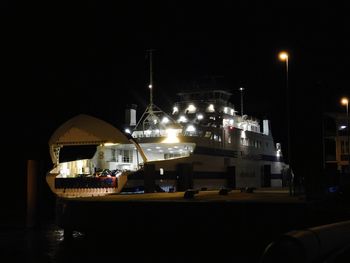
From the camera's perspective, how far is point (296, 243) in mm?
9961

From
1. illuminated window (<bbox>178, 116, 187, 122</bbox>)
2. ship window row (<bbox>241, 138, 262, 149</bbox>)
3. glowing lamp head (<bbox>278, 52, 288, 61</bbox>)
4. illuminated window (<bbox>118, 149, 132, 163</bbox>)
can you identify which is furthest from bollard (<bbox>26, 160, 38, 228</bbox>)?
ship window row (<bbox>241, 138, 262, 149</bbox>)

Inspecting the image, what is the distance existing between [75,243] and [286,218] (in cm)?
910

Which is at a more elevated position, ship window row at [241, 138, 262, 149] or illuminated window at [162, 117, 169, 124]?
illuminated window at [162, 117, 169, 124]

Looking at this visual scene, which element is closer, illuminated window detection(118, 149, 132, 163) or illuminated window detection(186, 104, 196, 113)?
illuminated window detection(118, 149, 132, 163)

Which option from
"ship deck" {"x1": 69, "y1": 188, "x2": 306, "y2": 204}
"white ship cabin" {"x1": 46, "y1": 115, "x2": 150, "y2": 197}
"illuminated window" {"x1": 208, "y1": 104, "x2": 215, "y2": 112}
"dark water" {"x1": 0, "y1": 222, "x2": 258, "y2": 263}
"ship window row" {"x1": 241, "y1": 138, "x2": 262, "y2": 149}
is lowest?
"dark water" {"x1": 0, "y1": 222, "x2": 258, "y2": 263}

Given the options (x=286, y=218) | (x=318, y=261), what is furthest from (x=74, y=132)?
(x=318, y=261)

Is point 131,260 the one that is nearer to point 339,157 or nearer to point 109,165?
point 109,165

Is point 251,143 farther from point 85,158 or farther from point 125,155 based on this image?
point 85,158

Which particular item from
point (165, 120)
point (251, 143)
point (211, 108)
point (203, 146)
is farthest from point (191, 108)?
point (203, 146)

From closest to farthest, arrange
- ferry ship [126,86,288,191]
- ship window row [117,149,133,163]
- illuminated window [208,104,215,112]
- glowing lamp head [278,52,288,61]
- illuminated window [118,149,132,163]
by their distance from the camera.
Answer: glowing lamp head [278,52,288,61], ferry ship [126,86,288,191], ship window row [117,149,133,163], illuminated window [118,149,132,163], illuminated window [208,104,215,112]

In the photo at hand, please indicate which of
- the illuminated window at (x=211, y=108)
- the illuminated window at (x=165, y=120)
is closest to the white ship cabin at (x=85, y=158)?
the illuminated window at (x=165, y=120)

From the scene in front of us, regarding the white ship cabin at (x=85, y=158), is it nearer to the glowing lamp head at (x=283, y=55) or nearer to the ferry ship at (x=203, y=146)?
the ferry ship at (x=203, y=146)

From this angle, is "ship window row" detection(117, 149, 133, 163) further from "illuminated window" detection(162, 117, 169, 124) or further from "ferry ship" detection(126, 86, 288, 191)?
"illuminated window" detection(162, 117, 169, 124)

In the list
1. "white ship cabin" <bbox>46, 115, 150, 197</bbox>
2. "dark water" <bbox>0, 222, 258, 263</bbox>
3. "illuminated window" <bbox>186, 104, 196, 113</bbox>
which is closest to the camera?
"dark water" <bbox>0, 222, 258, 263</bbox>
